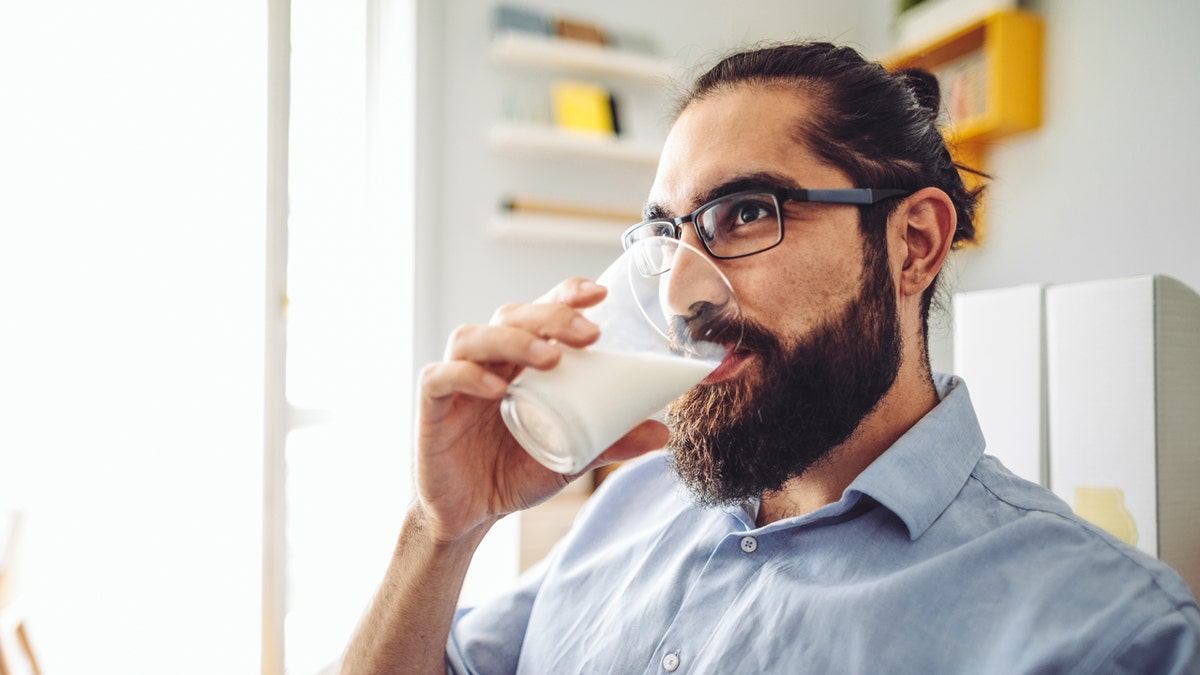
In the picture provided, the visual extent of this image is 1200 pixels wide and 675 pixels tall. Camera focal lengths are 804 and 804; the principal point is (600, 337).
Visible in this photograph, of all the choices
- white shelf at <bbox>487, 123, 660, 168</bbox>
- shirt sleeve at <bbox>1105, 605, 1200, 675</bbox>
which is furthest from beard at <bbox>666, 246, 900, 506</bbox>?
white shelf at <bbox>487, 123, 660, 168</bbox>

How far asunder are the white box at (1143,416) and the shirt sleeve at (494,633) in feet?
3.12

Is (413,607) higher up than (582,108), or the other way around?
(582,108)

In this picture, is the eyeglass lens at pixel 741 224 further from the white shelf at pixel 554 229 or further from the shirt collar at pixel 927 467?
the white shelf at pixel 554 229

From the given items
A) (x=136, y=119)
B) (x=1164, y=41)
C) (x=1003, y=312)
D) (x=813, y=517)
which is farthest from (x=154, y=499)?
(x=1164, y=41)

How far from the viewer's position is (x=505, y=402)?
752mm

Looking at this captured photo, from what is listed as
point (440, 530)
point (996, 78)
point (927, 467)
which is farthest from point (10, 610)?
point (996, 78)

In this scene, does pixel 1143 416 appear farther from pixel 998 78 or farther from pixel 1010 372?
pixel 998 78

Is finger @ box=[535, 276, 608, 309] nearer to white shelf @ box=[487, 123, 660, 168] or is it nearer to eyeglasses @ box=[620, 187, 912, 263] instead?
eyeglasses @ box=[620, 187, 912, 263]

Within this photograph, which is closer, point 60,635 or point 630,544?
point 630,544

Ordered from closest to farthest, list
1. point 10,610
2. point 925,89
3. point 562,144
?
point 925,89 → point 10,610 → point 562,144

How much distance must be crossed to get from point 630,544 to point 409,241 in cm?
183

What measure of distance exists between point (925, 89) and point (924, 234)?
1.04 ft

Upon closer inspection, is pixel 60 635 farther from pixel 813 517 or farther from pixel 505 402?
pixel 813 517

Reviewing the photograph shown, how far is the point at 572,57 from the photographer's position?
299 cm
